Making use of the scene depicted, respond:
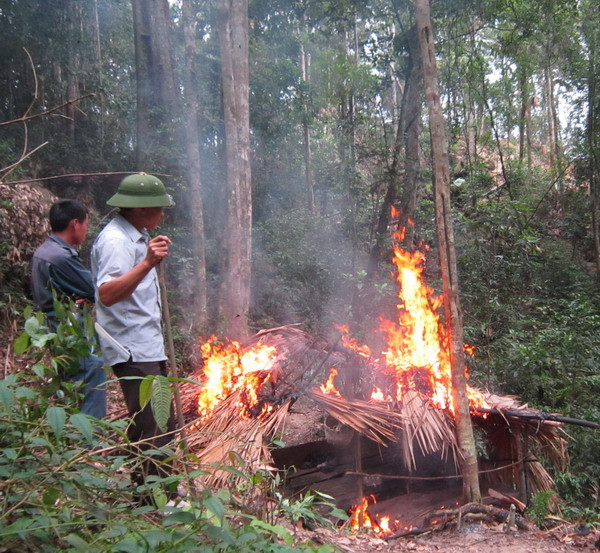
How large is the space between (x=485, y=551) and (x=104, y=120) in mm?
13851

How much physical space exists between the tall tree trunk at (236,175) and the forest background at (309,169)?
0.12 feet

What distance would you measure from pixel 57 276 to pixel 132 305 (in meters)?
0.95

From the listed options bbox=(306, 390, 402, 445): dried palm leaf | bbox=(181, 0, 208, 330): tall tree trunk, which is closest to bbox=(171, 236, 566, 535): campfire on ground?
bbox=(306, 390, 402, 445): dried palm leaf

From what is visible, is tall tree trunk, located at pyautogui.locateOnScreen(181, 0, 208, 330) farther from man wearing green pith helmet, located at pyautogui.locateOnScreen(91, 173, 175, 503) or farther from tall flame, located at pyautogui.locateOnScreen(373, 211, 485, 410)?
man wearing green pith helmet, located at pyautogui.locateOnScreen(91, 173, 175, 503)

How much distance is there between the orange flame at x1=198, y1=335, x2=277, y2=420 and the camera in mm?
4273

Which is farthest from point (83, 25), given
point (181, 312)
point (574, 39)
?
point (574, 39)

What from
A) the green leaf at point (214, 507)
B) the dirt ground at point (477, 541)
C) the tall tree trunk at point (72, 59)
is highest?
the tall tree trunk at point (72, 59)

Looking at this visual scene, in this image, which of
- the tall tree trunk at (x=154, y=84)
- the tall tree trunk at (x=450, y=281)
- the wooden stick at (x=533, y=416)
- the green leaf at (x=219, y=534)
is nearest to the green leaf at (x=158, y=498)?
the green leaf at (x=219, y=534)

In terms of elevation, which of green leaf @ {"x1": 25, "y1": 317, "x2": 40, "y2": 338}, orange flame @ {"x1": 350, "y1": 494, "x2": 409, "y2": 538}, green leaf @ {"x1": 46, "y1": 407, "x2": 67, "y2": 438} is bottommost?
orange flame @ {"x1": 350, "y1": 494, "x2": 409, "y2": 538}

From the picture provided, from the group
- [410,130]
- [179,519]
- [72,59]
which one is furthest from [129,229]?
[72,59]

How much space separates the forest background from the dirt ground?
83.1 inches

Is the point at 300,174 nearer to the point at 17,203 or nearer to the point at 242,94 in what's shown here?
the point at 242,94

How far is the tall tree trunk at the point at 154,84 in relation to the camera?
10.8 meters

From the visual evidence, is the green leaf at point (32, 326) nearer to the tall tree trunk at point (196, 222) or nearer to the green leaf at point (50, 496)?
the green leaf at point (50, 496)
